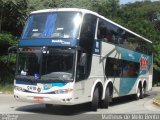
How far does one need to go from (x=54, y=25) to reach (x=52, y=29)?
0.18m

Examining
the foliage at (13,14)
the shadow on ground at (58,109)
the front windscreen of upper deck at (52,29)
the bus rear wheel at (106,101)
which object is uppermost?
the foliage at (13,14)

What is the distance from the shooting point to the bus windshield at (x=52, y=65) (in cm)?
1625

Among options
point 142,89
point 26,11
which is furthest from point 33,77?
point 26,11

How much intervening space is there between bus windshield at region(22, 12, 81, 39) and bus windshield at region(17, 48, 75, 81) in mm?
705

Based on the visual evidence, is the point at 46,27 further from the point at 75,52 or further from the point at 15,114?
the point at 15,114

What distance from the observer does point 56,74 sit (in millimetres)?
16281

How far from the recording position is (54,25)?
55.7ft

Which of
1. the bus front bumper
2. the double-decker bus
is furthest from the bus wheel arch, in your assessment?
the bus front bumper

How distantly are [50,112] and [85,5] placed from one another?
2290 cm

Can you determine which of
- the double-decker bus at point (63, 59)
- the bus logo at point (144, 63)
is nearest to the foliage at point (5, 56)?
the bus logo at point (144, 63)

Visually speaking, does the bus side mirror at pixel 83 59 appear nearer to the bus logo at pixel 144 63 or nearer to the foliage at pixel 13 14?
the bus logo at pixel 144 63


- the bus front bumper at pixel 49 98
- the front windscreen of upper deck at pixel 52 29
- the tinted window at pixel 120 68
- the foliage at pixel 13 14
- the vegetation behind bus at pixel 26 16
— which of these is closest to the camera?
the bus front bumper at pixel 49 98

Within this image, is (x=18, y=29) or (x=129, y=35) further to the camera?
(x=18, y=29)

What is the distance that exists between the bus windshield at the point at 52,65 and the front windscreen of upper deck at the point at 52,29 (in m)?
0.35
